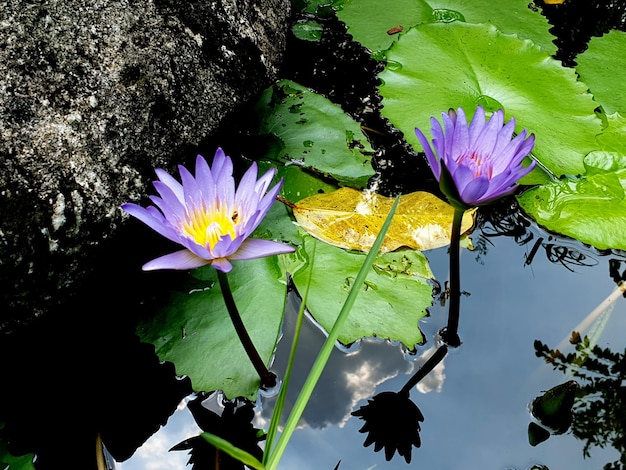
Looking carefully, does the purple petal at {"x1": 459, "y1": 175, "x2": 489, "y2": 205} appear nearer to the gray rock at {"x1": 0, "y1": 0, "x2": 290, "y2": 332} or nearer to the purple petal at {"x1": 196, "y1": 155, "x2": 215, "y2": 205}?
the purple petal at {"x1": 196, "y1": 155, "x2": 215, "y2": 205}

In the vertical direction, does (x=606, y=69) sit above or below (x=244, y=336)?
above

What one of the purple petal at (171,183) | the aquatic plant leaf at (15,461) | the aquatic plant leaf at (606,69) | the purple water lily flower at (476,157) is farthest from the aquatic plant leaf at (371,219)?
the aquatic plant leaf at (15,461)

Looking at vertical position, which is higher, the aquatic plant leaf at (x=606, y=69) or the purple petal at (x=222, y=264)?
the aquatic plant leaf at (x=606, y=69)

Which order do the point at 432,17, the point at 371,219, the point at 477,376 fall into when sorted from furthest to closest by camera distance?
the point at 432,17 < the point at 371,219 < the point at 477,376

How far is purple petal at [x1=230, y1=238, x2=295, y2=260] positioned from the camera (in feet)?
3.91

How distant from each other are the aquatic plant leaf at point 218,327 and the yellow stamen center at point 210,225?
0.28 metres

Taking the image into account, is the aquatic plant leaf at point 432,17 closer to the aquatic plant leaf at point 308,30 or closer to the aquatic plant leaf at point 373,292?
the aquatic plant leaf at point 308,30

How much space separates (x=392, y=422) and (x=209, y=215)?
69 centimetres

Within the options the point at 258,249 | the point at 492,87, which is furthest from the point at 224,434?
the point at 492,87

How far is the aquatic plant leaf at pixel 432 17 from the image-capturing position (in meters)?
2.41

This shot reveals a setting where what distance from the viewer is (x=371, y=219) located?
5.84 ft

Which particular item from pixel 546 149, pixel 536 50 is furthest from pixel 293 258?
pixel 536 50

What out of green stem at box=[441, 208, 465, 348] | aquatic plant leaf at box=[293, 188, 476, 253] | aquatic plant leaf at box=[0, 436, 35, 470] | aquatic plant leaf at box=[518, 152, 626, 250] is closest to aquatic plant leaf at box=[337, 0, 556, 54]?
aquatic plant leaf at box=[518, 152, 626, 250]

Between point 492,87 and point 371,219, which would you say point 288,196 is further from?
point 492,87
